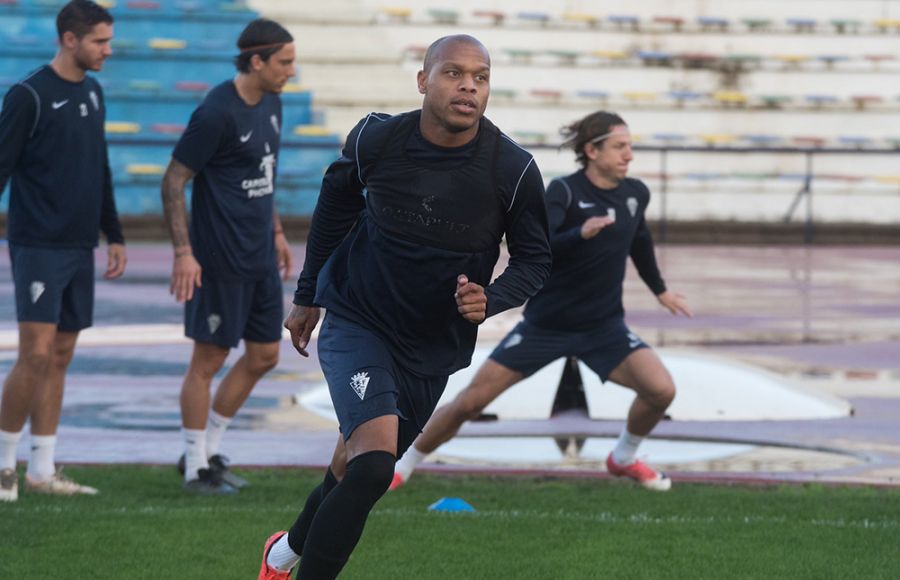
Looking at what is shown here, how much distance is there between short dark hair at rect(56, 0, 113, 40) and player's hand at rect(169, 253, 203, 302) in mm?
1149

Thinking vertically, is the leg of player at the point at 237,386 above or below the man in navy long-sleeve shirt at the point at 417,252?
below

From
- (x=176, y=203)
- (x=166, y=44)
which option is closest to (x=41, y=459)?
(x=176, y=203)

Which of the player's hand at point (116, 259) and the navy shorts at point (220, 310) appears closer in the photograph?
the navy shorts at point (220, 310)

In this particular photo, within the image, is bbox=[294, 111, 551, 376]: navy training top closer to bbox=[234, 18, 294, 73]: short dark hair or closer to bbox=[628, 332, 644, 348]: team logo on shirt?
bbox=[234, 18, 294, 73]: short dark hair

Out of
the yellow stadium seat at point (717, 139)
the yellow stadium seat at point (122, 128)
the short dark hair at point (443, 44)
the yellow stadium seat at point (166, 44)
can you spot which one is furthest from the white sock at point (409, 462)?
the yellow stadium seat at point (166, 44)

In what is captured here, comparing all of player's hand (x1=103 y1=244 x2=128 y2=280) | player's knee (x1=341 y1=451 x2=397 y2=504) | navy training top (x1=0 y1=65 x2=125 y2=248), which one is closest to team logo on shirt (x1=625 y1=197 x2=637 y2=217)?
player's hand (x1=103 y1=244 x2=128 y2=280)

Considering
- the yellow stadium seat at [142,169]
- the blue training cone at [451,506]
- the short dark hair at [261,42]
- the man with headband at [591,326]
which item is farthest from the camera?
the yellow stadium seat at [142,169]

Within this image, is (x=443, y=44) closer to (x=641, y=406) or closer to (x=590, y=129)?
(x=590, y=129)

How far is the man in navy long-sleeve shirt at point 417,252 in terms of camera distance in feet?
17.3

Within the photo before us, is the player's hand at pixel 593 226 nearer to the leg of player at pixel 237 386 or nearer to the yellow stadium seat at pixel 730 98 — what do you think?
the leg of player at pixel 237 386

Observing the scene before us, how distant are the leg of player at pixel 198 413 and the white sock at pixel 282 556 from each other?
2.53m

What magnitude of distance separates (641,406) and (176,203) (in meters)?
2.52

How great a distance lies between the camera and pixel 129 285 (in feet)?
63.2

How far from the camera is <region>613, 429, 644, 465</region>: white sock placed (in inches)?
330
